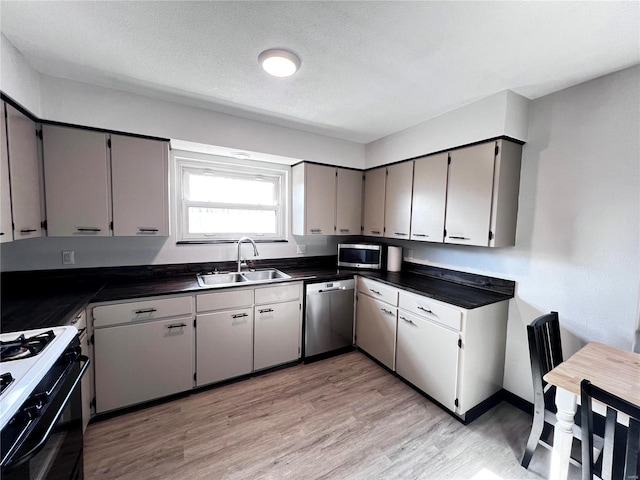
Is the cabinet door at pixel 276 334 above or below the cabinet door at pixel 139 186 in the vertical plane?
below

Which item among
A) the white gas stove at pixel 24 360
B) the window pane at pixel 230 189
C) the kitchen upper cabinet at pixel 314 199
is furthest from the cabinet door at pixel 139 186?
the kitchen upper cabinet at pixel 314 199

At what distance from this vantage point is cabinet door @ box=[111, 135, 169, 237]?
2037 millimetres

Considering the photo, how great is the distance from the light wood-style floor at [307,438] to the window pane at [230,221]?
5.18 ft

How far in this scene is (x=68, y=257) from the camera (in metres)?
2.15

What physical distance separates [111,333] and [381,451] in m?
2.04

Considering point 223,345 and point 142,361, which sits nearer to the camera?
point 142,361

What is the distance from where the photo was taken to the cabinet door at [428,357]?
1979 mm

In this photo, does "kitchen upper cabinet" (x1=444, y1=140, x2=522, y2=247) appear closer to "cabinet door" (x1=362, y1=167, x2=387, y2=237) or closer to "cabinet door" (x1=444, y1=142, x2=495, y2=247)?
"cabinet door" (x1=444, y1=142, x2=495, y2=247)

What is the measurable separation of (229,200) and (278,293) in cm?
123

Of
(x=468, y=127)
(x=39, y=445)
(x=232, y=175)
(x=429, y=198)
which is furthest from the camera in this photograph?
(x=232, y=175)

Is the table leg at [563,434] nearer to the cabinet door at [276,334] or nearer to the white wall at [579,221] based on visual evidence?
the white wall at [579,221]

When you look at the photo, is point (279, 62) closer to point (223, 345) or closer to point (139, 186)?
point (139, 186)

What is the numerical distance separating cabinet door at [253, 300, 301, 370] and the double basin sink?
1.00 feet

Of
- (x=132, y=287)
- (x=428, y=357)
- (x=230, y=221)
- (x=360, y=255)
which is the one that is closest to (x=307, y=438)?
(x=428, y=357)
